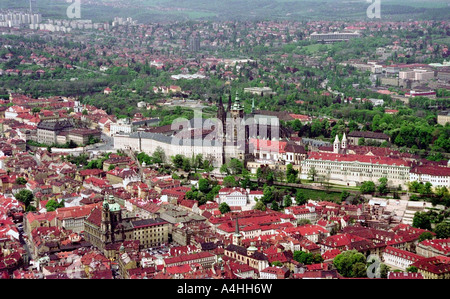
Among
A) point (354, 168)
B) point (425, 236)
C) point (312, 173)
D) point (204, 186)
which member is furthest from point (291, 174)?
point (425, 236)

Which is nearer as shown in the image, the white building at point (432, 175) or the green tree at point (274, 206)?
the green tree at point (274, 206)

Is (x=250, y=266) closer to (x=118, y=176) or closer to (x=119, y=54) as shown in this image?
(x=118, y=176)

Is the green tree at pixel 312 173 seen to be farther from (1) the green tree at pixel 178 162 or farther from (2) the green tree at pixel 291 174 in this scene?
(1) the green tree at pixel 178 162

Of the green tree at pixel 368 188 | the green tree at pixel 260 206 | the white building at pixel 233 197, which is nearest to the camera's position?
the green tree at pixel 260 206

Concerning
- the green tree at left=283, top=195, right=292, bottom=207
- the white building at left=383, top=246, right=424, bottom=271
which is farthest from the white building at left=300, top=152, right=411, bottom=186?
the white building at left=383, top=246, right=424, bottom=271

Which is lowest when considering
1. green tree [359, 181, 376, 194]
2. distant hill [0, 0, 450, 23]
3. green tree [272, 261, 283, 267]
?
green tree [359, 181, 376, 194]

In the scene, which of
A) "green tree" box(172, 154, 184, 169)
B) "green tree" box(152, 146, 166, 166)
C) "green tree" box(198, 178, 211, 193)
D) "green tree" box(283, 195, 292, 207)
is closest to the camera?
"green tree" box(283, 195, 292, 207)

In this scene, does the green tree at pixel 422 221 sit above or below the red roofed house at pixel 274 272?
below

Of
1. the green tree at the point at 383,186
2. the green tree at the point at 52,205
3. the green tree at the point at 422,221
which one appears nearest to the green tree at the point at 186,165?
the green tree at the point at 52,205

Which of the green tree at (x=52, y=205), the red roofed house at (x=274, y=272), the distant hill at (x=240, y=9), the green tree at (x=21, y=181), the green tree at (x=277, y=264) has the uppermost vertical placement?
the distant hill at (x=240, y=9)

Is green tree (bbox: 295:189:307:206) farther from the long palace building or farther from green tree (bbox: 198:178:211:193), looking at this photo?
green tree (bbox: 198:178:211:193)
